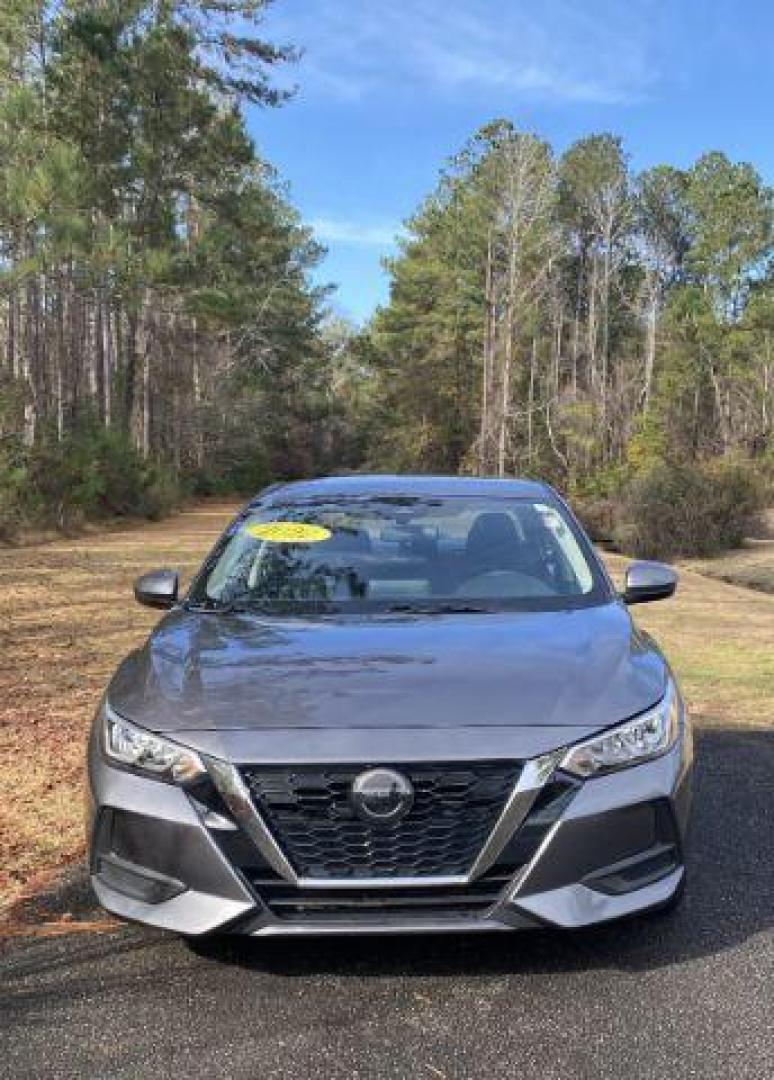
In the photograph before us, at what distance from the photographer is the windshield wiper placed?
416 centimetres

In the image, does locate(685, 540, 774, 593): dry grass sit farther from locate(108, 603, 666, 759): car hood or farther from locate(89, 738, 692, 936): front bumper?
locate(89, 738, 692, 936): front bumper

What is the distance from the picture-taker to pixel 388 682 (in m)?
3.41

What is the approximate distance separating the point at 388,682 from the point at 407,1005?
0.91 meters

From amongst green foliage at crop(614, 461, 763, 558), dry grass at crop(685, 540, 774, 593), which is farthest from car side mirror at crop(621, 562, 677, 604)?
green foliage at crop(614, 461, 763, 558)

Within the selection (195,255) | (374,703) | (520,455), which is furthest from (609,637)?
(520,455)

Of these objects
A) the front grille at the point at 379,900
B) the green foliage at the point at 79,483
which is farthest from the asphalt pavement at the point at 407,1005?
the green foliage at the point at 79,483

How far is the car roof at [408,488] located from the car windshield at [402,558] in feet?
0.30

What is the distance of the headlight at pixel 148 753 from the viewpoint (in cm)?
320

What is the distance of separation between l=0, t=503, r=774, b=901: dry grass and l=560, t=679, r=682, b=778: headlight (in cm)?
226

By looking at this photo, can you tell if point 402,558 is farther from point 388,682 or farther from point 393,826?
point 393,826

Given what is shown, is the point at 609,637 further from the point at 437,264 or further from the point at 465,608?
the point at 437,264

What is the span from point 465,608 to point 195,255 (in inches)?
1286

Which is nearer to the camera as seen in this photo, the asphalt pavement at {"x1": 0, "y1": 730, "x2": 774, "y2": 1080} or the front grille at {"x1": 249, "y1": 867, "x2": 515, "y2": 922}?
the asphalt pavement at {"x1": 0, "y1": 730, "x2": 774, "y2": 1080}

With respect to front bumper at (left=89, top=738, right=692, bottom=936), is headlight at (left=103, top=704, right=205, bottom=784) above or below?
above
